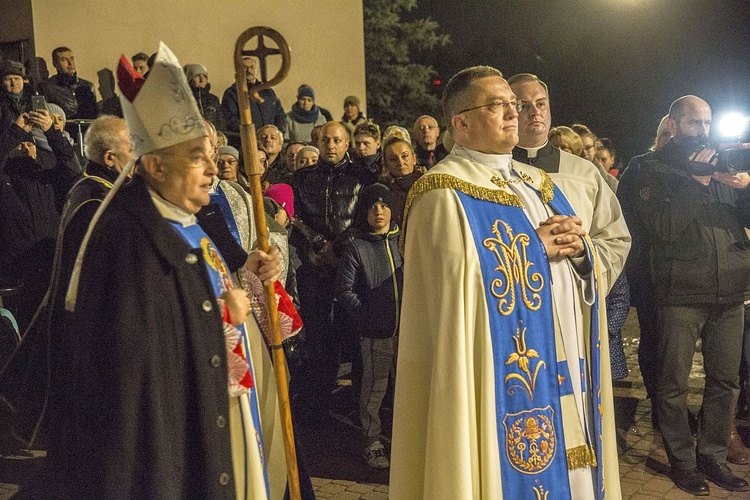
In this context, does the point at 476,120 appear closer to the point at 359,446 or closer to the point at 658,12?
the point at 359,446

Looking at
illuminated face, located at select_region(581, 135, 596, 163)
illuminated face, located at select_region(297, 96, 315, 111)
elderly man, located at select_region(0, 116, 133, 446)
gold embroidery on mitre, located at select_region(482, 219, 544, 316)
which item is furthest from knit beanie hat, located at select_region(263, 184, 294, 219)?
illuminated face, located at select_region(297, 96, 315, 111)

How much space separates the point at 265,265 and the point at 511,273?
106 centimetres

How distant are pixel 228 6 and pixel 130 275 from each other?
11522 millimetres

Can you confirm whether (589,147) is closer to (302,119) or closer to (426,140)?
(426,140)

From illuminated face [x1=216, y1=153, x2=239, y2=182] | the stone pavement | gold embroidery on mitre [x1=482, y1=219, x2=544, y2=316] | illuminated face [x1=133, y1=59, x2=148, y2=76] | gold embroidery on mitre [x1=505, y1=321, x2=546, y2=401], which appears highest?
illuminated face [x1=133, y1=59, x2=148, y2=76]

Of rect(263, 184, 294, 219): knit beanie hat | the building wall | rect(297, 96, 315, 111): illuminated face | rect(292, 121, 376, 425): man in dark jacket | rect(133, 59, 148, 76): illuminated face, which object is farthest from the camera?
rect(297, 96, 315, 111): illuminated face

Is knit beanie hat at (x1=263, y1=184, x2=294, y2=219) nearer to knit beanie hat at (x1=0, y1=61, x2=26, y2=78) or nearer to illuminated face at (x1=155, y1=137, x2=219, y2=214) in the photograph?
knit beanie hat at (x1=0, y1=61, x2=26, y2=78)

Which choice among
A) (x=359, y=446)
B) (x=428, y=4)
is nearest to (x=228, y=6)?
(x=359, y=446)

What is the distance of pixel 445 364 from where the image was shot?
342 centimetres

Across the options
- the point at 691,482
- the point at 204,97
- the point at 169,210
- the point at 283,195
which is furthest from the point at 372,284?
the point at 204,97

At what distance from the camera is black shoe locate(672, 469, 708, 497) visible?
511 cm

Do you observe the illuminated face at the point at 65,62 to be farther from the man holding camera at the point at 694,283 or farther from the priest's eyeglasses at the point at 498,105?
the priest's eyeglasses at the point at 498,105

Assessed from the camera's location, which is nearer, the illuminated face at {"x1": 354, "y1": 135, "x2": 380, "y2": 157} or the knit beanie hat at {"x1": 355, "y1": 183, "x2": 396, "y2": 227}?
the knit beanie hat at {"x1": 355, "y1": 183, "x2": 396, "y2": 227}

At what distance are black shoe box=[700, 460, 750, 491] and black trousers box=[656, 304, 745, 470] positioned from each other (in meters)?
0.04
